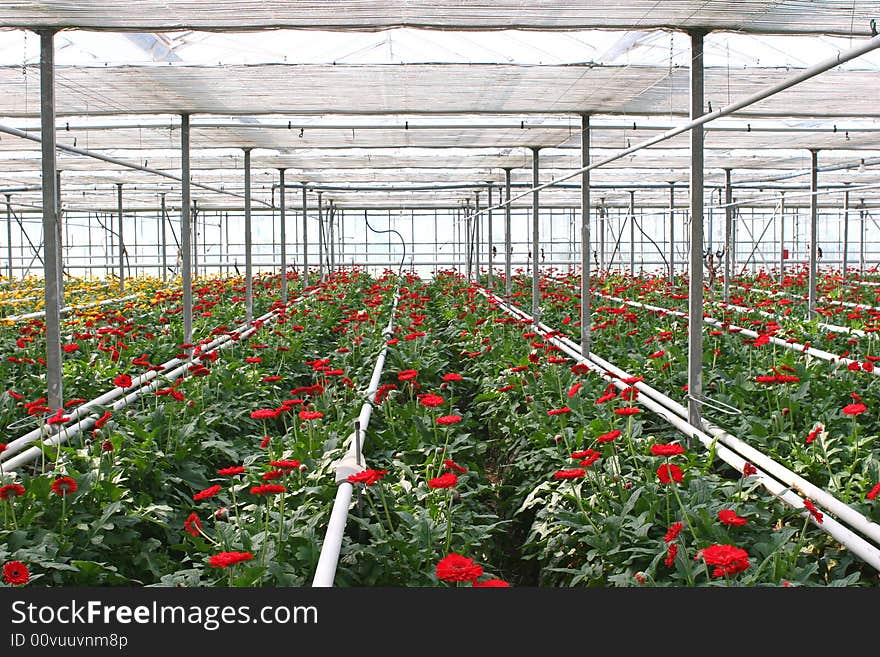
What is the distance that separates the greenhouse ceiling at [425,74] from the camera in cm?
488

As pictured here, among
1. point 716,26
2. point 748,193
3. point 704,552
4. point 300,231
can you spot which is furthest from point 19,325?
point 300,231

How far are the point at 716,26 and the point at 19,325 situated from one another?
6.77 metres

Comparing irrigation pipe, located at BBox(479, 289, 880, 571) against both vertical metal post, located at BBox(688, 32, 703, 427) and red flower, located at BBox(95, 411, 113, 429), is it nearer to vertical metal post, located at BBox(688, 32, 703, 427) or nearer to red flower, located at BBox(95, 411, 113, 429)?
vertical metal post, located at BBox(688, 32, 703, 427)

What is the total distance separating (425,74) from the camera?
6445 mm

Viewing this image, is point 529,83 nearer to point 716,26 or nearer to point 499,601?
point 716,26

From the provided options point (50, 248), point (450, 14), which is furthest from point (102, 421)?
point (450, 14)

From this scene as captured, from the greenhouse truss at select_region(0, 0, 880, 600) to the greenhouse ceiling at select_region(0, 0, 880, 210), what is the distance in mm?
32

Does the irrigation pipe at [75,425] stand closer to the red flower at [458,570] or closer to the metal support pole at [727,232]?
the red flower at [458,570]

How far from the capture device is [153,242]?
32.2m

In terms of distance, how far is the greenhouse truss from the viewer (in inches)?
134

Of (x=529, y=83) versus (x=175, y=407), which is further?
(x=529, y=83)

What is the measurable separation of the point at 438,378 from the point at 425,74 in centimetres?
248

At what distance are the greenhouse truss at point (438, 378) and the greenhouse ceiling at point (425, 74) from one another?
32 millimetres

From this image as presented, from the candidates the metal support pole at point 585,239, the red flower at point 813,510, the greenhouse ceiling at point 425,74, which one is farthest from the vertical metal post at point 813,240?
the red flower at point 813,510
